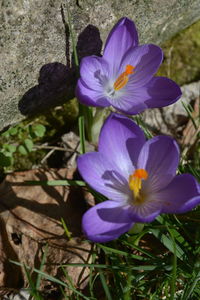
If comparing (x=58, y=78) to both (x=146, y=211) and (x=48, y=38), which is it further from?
(x=146, y=211)

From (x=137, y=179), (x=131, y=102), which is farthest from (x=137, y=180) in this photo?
(x=131, y=102)

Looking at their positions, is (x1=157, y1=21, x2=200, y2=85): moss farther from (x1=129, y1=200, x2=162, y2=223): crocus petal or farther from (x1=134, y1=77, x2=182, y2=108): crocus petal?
(x1=129, y1=200, x2=162, y2=223): crocus petal

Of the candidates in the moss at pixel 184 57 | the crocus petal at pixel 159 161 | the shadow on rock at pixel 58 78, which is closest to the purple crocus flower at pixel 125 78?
the shadow on rock at pixel 58 78

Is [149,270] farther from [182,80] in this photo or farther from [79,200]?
[182,80]

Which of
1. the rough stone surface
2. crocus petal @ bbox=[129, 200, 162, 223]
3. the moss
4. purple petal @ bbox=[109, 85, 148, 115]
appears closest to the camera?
crocus petal @ bbox=[129, 200, 162, 223]

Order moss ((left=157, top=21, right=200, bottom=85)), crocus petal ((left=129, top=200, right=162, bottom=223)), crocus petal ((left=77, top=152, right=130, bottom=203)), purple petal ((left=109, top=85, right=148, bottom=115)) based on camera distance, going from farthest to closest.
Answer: moss ((left=157, top=21, right=200, bottom=85)) → purple petal ((left=109, top=85, right=148, bottom=115)) → crocus petal ((left=77, top=152, right=130, bottom=203)) → crocus petal ((left=129, top=200, right=162, bottom=223))

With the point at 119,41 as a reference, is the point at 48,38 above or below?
above

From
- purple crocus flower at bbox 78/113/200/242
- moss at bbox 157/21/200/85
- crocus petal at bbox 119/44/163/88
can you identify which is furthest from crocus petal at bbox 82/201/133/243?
moss at bbox 157/21/200/85
